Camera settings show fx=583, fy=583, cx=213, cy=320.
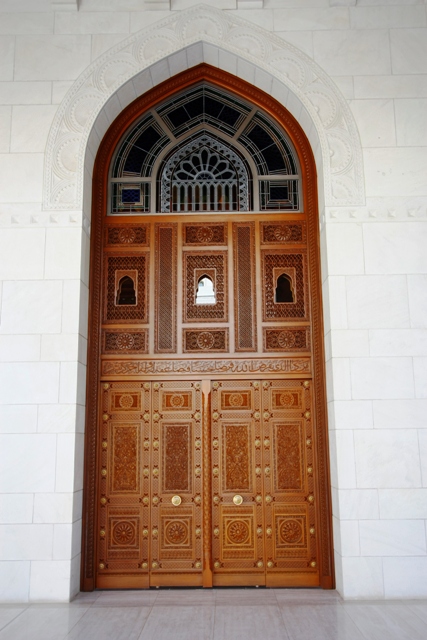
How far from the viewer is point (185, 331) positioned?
473 cm

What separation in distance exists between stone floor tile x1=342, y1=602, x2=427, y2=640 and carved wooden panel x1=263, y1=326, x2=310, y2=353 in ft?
6.16

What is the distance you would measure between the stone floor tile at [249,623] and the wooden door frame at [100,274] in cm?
73

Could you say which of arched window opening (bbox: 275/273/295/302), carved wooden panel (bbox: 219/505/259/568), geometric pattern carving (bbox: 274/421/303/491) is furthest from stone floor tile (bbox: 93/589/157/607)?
arched window opening (bbox: 275/273/295/302)

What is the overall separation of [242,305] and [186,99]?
1.91 metres

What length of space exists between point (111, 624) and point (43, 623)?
1.37 ft

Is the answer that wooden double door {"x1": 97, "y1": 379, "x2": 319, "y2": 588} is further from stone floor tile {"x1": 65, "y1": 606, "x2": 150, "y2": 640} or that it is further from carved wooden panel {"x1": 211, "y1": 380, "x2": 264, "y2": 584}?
stone floor tile {"x1": 65, "y1": 606, "x2": 150, "y2": 640}

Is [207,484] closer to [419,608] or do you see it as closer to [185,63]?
[419,608]

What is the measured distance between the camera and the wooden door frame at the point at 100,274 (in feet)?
14.5

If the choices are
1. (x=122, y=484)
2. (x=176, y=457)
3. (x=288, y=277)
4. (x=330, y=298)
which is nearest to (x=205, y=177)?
(x=288, y=277)

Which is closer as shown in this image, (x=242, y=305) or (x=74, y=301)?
(x=74, y=301)

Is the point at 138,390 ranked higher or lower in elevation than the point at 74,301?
lower

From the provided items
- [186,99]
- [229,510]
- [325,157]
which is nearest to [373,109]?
[325,157]

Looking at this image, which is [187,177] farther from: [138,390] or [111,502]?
[111,502]

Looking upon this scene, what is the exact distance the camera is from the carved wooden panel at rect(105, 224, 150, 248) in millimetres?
4879
